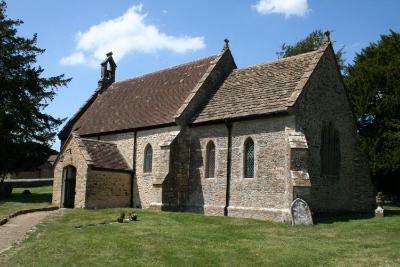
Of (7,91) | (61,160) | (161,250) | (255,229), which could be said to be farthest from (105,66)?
(161,250)

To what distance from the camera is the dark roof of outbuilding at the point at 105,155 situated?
29.3 metres

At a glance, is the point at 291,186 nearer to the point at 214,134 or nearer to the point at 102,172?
the point at 214,134

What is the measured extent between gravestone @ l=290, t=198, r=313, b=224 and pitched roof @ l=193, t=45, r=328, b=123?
464 cm

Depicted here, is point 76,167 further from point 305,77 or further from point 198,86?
point 305,77

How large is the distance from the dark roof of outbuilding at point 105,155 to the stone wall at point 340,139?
477 inches

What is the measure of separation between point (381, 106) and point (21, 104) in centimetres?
2778

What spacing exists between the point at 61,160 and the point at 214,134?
1065 cm

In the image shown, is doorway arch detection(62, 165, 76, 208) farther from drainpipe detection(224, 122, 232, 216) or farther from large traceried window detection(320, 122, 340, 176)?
large traceried window detection(320, 122, 340, 176)

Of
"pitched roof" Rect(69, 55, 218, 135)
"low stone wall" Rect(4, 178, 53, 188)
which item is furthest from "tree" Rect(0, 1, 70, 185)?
"low stone wall" Rect(4, 178, 53, 188)

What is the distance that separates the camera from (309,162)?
24.4 m

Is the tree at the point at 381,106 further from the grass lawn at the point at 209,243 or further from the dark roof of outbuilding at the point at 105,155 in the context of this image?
the dark roof of outbuilding at the point at 105,155

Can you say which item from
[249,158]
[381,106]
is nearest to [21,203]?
[249,158]

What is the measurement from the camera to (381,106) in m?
37.0

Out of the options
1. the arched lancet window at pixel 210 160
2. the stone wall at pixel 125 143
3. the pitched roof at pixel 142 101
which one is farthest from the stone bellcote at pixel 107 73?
the arched lancet window at pixel 210 160
